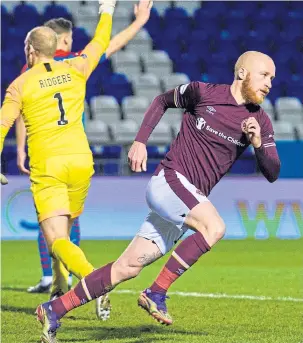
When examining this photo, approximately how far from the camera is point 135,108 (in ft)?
60.5

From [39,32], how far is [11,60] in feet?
41.6

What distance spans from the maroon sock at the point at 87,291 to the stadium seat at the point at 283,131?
12.7 meters

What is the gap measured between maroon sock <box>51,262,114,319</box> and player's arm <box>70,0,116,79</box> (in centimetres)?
185

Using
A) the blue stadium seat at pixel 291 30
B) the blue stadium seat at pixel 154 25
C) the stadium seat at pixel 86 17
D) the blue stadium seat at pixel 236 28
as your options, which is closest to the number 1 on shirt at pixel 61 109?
the stadium seat at pixel 86 17

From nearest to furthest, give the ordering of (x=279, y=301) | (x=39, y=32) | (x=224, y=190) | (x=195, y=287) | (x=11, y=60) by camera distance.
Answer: (x=39, y=32)
(x=279, y=301)
(x=195, y=287)
(x=224, y=190)
(x=11, y=60)

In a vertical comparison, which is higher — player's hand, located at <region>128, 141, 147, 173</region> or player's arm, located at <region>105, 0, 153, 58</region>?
player's arm, located at <region>105, 0, 153, 58</region>

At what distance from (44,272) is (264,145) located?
12.0ft

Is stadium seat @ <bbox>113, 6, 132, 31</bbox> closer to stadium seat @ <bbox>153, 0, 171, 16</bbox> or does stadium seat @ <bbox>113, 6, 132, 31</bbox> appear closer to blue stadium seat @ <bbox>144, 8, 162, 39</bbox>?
blue stadium seat @ <bbox>144, 8, 162, 39</bbox>

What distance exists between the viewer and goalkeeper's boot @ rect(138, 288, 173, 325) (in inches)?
230

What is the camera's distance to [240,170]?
1798cm

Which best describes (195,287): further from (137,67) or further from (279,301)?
(137,67)

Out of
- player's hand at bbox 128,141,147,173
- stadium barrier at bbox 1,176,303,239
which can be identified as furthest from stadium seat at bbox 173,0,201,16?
player's hand at bbox 128,141,147,173

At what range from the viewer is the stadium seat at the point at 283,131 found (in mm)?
18531

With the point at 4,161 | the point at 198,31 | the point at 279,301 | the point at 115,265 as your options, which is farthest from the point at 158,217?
the point at 198,31
